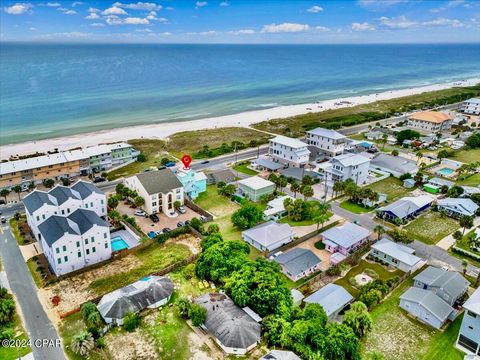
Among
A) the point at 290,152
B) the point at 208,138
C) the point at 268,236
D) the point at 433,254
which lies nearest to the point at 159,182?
the point at 268,236

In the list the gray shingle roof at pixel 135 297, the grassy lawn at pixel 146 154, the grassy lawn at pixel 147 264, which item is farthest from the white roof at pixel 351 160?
the gray shingle roof at pixel 135 297

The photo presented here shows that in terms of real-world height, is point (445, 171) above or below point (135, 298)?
above

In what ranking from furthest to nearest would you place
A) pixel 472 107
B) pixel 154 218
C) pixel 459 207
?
pixel 472 107 → pixel 459 207 → pixel 154 218

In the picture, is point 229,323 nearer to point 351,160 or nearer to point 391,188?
point 351,160

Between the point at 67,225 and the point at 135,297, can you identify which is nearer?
the point at 135,297

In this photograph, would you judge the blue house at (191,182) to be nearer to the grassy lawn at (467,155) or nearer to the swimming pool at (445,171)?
the swimming pool at (445,171)

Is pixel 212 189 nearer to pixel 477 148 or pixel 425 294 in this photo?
pixel 425 294

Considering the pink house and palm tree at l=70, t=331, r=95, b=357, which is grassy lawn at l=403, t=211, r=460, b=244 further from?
palm tree at l=70, t=331, r=95, b=357

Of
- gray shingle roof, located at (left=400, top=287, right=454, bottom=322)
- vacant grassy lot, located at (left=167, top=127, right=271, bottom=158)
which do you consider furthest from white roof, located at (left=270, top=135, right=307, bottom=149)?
gray shingle roof, located at (left=400, top=287, right=454, bottom=322)

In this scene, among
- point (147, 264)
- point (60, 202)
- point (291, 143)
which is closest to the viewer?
point (147, 264)
